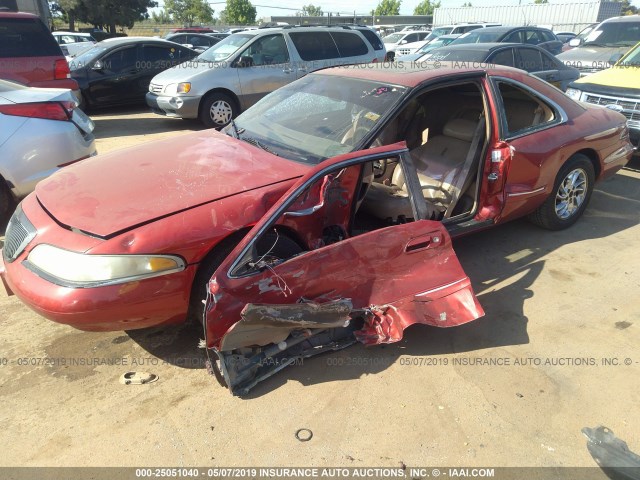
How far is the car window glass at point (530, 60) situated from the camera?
8.15 meters

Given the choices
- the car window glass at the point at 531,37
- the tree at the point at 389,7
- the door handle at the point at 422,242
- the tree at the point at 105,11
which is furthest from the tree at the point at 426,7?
the door handle at the point at 422,242

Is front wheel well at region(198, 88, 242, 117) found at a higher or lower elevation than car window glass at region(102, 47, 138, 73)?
lower

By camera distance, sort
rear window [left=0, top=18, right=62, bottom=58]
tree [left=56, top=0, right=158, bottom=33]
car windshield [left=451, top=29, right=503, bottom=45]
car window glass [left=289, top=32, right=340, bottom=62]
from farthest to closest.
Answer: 1. tree [left=56, top=0, right=158, bottom=33]
2. car windshield [left=451, top=29, right=503, bottom=45]
3. car window glass [left=289, top=32, right=340, bottom=62]
4. rear window [left=0, top=18, right=62, bottom=58]

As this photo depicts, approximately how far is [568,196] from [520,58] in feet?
15.7

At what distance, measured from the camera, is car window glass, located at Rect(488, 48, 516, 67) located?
7918mm

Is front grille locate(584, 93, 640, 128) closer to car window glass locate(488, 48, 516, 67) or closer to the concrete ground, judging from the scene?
car window glass locate(488, 48, 516, 67)

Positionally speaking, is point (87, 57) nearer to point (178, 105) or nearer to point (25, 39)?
point (25, 39)

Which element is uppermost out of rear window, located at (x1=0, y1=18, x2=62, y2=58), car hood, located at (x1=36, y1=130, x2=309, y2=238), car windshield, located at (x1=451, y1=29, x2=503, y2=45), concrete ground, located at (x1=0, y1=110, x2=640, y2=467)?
rear window, located at (x1=0, y1=18, x2=62, y2=58)

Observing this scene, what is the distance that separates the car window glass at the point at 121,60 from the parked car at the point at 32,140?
20.1 feet

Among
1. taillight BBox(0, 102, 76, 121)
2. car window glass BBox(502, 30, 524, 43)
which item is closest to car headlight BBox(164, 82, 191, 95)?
taillight BBox(0, 102, 76, 121)

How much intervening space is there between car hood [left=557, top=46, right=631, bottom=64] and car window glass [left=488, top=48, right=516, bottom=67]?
8.72 feet

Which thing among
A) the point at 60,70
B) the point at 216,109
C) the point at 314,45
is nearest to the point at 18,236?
the point at 60,70

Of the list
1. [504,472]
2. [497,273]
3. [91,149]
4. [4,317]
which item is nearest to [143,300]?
[4,317]

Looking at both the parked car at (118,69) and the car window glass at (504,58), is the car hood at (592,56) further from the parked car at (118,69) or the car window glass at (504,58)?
the parked car at (118,69)
